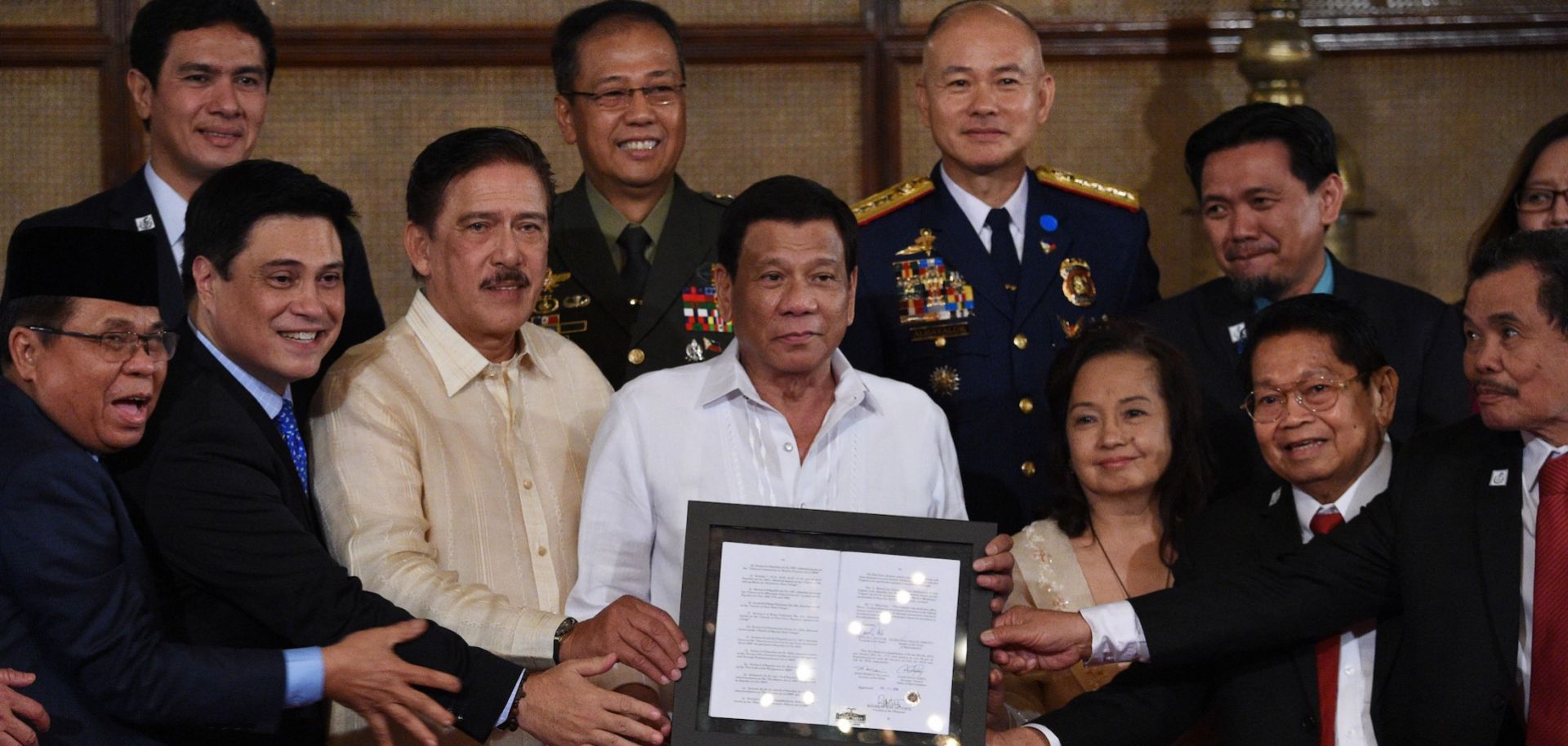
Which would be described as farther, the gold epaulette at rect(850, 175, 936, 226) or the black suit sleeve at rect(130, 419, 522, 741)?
the gold epaulette at rect(850, 175, 936, 226)

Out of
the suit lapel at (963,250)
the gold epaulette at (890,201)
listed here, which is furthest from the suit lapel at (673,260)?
the suit lapel at (963,250)

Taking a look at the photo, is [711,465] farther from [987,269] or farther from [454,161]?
[987,269]

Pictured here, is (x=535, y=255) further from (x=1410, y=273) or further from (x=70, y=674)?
(x=1410, y=273)

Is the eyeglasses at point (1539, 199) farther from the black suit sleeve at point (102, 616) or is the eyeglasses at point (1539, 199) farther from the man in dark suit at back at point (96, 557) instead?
the black suit sleeve at point (102, 616)

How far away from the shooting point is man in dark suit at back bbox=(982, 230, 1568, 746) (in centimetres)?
321

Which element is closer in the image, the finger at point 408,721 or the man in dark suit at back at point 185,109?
the finger at point 408,721

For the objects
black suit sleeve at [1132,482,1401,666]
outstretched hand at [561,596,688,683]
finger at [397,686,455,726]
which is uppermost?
black suit sleeve at [1132,482,1401,666]

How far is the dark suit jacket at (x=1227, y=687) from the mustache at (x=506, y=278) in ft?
4.47

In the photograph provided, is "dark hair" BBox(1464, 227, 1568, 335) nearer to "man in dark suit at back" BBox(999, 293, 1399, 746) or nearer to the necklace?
"man in dark suit at back" BBox(999, 293, 1399, 746)

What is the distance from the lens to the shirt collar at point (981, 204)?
432 centimetres

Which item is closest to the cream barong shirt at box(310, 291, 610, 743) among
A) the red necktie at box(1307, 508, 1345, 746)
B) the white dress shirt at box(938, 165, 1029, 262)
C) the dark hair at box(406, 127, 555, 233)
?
the dark hair at box(406, 127, 555, 233)

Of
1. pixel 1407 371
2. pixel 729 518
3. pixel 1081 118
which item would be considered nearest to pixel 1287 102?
pixel 1081 118

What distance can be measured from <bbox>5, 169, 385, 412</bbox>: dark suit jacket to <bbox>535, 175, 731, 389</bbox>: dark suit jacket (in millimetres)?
415

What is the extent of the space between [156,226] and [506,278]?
1.17 meters
